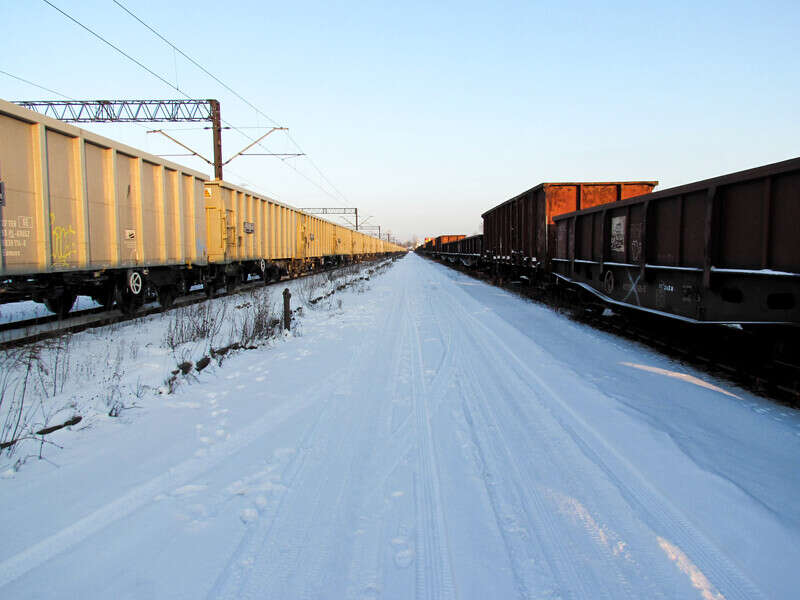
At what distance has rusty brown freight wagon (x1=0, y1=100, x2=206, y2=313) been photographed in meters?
6.20

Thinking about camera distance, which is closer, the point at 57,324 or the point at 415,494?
the point at 415,494

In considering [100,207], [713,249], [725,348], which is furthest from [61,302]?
[725,348]

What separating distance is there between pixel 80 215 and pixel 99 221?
1.89ft

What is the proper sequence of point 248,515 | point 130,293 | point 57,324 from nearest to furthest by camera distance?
point 248,515
point 57,324
point 130,293

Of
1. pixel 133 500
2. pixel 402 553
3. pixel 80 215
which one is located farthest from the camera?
pixel 80 215

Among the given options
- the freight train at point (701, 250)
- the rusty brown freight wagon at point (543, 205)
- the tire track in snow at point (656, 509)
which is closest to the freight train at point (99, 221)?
the tire track in snow at point (656, 509)

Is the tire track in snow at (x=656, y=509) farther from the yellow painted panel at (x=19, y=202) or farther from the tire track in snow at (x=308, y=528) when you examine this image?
the yellow painted panel at (x=19, y=202)

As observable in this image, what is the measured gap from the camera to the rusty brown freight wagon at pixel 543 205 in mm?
13977

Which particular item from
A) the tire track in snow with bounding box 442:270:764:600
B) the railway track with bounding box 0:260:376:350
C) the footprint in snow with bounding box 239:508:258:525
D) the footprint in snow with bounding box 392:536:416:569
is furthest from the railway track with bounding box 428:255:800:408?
the railway track with bounding box 0:260:376:350

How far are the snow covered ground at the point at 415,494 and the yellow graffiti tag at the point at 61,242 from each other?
306 centimetres

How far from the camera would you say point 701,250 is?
626cm

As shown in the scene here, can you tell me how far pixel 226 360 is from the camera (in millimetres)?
6496

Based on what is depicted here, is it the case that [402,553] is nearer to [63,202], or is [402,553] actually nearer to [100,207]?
[63,202]

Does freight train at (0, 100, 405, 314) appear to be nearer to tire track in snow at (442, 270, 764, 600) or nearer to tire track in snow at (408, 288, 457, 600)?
tire track in snow at (408, 288, 457, 600)
